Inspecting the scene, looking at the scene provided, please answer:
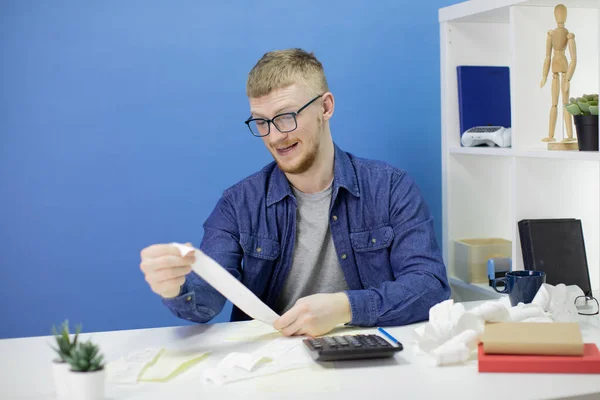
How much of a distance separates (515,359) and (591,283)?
3.71ft

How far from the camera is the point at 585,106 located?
6.47 ft

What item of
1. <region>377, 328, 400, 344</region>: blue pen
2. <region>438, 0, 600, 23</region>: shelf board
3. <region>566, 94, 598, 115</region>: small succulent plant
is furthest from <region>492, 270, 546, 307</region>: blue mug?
<region>438, 0, 600, 23</region>: shelf board

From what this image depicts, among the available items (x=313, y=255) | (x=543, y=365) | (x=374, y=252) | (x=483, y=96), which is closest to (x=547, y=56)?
(x=483, y=96)

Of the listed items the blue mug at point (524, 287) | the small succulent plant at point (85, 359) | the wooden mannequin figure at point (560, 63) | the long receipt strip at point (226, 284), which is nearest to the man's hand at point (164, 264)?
the long receipt strip at point (226, 284)

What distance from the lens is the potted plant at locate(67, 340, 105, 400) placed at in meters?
1.20

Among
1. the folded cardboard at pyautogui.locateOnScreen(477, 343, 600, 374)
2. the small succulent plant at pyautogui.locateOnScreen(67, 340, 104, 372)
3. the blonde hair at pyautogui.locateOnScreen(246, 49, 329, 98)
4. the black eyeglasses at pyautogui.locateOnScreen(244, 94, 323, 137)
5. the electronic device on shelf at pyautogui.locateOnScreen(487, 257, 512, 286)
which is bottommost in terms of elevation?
the electronic device on shelf at pyautogui.locateOnScreen(487, 257, 512, 286)

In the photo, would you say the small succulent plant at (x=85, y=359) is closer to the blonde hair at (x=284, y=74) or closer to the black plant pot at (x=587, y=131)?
the blonde hair at (x=284, y=74)

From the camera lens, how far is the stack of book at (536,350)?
4.43 ft

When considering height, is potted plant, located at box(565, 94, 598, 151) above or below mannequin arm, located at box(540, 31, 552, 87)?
below

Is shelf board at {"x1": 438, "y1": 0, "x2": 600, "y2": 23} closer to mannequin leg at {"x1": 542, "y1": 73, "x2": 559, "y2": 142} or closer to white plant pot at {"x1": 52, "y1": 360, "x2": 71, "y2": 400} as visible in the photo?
mannequin leg at {"x1": 542, "y1": 73, "x2": 559, "y2": 142}

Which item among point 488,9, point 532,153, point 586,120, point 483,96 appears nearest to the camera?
point 586,120

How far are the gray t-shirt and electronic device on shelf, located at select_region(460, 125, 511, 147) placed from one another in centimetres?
62

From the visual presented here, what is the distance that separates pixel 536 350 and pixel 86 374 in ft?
2.61

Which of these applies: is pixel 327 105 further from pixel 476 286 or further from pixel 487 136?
pixel 476 286
